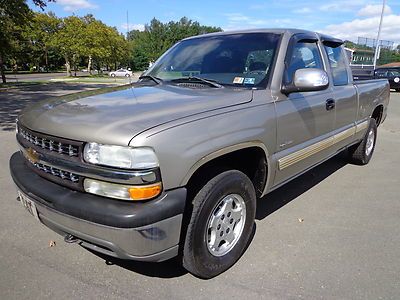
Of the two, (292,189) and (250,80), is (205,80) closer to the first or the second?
(250,80)

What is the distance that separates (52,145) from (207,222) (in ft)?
3.94

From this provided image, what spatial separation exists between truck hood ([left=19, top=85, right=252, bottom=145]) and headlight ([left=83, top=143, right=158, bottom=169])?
0.05 metres

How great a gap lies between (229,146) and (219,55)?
1.37m

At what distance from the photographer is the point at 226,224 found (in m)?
2.79

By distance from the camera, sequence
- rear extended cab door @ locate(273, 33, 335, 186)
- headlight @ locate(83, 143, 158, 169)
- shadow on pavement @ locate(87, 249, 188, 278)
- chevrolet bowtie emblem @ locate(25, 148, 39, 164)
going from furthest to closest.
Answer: rear extended cab door @ locate(273, 33, 335, 186), shadow on pavement @ locate(87, 249, 188, 278), chevrolet bowtie emblem @ locate(25, 148, 39, 164), headlight @ locate(83, 143, 158, 169)

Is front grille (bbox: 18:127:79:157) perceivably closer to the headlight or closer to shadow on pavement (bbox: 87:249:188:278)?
the headlight

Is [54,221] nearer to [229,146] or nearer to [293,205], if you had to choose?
[229,146]

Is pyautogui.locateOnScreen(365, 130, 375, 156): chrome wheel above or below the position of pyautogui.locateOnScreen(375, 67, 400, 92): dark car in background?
below

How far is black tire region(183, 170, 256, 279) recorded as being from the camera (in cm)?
242

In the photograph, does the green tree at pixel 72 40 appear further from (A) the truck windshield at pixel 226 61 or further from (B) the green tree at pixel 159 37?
(A) the truck windshield at pixel 226 61

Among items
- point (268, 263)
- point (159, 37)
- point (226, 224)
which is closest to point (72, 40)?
point (226, 224)

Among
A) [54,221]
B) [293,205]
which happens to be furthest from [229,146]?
[293,205]

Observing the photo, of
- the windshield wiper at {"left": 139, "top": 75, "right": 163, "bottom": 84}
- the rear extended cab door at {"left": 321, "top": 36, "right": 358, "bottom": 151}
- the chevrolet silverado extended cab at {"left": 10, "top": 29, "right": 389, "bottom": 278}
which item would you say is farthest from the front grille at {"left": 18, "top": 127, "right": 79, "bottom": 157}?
the rear extended cab door at {"left": 321, "top": 36, "right": 358, "bottom": 151}

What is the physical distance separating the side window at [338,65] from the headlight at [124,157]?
2907 millimetres
